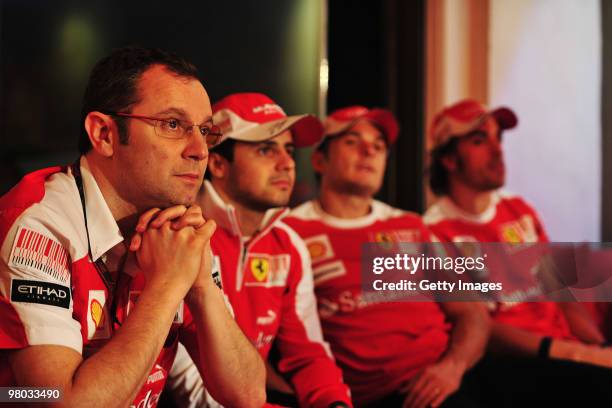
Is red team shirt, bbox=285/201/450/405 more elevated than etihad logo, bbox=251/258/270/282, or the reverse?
etihad logo, bbox=251/258/270/282

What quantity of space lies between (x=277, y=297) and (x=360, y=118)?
80cm

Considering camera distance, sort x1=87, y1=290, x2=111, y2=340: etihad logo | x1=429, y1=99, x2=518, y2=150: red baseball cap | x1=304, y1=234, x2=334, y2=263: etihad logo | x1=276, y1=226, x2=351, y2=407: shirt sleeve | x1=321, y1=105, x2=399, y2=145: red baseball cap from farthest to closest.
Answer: x1=429, y1=99, x2=518, y2=150: red baseball cap → x1=321, y1=105, x2=399, y2=145: red baseball cap → x1=304, y1=234, x2=334, y2=263: etihad logo → x1=276, y1=226, x2=351, y2=407: shirt sleeve → x1=87, y1=290, x2=111, y2=340: etihad logo

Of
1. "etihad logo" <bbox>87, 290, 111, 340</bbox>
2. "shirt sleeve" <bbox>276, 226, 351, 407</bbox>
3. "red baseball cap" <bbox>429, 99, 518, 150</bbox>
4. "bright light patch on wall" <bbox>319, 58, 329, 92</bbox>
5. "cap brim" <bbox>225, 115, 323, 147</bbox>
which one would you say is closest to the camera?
"etihad logo" <bbox>87, 290, 111, 340</bbox>

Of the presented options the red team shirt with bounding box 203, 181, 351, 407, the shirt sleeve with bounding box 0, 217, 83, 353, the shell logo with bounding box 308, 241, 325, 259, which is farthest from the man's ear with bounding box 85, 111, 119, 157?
the shell logo with bounding box 308, 241, 325, 259

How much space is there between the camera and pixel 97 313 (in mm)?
1085

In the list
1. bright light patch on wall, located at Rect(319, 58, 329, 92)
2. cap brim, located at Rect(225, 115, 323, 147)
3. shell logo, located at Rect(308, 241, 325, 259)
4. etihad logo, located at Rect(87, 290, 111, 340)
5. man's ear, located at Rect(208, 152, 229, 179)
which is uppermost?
bright light patch on wall, located at Rect(319, 58, 329, 92)

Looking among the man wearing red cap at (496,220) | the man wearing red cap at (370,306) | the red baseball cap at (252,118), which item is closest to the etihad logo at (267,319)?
the man wearing red cap at (370,306)

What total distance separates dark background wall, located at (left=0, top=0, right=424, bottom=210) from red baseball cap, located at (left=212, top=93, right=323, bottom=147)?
19 centimetres

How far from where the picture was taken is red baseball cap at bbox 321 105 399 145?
2207 millimetres

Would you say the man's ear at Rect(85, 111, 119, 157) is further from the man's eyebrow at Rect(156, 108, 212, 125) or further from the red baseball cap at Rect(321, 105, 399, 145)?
the red baseball cap at Rect(321, 105, 399, 145)

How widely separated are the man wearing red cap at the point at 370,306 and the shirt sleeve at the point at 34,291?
108 centimetres

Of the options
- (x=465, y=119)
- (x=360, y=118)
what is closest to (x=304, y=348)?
(x=360, y=118)

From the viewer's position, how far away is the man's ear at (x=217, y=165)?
178cm

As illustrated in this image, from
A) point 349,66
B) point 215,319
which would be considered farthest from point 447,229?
point 215,319
